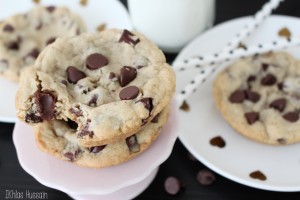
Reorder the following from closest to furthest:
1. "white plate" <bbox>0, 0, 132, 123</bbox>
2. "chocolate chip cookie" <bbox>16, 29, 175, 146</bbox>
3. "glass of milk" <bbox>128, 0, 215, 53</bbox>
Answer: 1. "chocolate chip cookie" <bbox>16, 29, 175, 146</bbox>
2. "glass of milk" <bbox>128, 0, 215, 53</bbox>
3. "white plate" <bbox>0, 0, 132, 123</bbox>

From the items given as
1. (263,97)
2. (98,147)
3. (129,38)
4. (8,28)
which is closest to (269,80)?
(263,97)

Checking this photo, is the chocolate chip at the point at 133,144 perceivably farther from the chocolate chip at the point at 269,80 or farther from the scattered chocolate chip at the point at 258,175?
the chocolate chip at the point at 269,80

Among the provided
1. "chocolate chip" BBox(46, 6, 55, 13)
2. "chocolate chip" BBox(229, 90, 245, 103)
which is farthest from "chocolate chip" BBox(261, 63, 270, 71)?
"chocolate chip" BBox(46, 6, 55, 13)

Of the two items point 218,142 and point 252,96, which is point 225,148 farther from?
point 252,96

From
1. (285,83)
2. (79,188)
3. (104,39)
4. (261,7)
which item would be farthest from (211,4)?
(79,188)

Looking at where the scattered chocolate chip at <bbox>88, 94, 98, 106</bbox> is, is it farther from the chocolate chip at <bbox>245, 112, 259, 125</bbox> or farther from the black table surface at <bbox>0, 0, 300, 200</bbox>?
the chocolate chip at <bbox>245, 112, 259, 125</bbox>

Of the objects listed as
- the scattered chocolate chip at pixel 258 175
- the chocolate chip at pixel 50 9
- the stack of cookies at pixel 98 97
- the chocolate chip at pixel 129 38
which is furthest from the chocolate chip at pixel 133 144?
the chocolate chip at pixel 50 9

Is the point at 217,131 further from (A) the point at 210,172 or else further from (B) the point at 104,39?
(B) the point at 104,39
